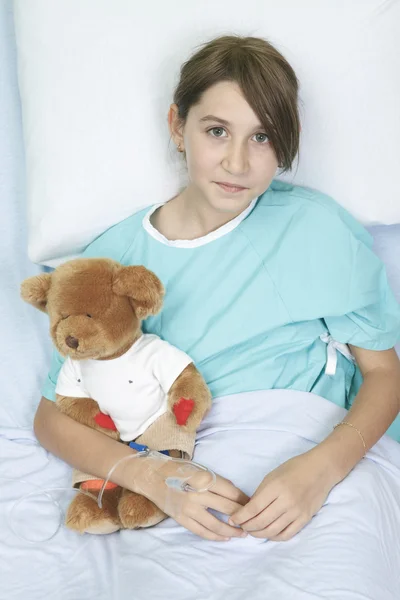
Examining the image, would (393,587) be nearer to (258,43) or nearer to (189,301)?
(189,301)

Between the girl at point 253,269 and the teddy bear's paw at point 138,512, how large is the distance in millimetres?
33

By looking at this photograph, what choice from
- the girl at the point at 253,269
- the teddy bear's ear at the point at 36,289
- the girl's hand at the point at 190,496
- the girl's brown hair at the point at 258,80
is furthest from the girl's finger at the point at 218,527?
the girl's brown hair at the point at 258,80

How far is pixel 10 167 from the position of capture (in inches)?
66.2

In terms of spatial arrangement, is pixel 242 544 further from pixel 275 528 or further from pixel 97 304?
pixel 97 304

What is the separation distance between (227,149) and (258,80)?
4.5 inches

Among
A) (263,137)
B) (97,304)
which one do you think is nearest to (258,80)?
(263,137)

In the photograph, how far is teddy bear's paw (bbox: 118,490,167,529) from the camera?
1.21 metres

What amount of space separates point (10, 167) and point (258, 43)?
2.04 ft

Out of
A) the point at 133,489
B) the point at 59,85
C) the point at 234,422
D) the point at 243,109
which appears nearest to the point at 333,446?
the point at 234,422

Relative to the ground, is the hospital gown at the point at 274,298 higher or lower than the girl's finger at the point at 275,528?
higher

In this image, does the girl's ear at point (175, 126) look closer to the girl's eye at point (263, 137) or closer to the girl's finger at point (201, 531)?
the girl's eye at point (263, 137)

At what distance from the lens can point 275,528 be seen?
1.13 m

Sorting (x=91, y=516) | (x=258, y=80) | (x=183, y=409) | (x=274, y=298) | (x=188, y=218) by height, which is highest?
(x=258, y=80)

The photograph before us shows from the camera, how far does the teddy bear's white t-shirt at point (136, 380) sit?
1.26 metres
